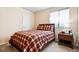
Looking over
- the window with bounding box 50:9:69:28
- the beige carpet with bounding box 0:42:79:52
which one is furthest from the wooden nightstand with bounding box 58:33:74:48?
the window with bounding box 50:9:69:28

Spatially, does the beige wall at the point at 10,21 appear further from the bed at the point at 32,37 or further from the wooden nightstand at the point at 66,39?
the wooden nightstand at the point at 66,39

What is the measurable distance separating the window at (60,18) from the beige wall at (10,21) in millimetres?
479

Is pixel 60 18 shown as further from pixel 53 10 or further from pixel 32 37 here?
pixel 32 37

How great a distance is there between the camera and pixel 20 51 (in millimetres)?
1097

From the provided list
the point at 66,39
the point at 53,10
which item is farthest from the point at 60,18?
the point at 66,39

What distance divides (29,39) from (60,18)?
679 millimetres

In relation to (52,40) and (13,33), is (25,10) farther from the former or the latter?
(52,40)

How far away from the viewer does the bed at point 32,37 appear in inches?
44.7

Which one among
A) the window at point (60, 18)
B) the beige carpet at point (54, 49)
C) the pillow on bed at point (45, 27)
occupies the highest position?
the window at point (60, 18)

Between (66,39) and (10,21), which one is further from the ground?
(10,21)

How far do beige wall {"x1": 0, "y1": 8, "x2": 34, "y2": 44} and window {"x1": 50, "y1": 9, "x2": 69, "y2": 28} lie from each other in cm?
48

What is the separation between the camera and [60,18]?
1181mm

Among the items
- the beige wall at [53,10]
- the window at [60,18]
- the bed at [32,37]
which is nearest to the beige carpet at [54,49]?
the bed at [32,37]
